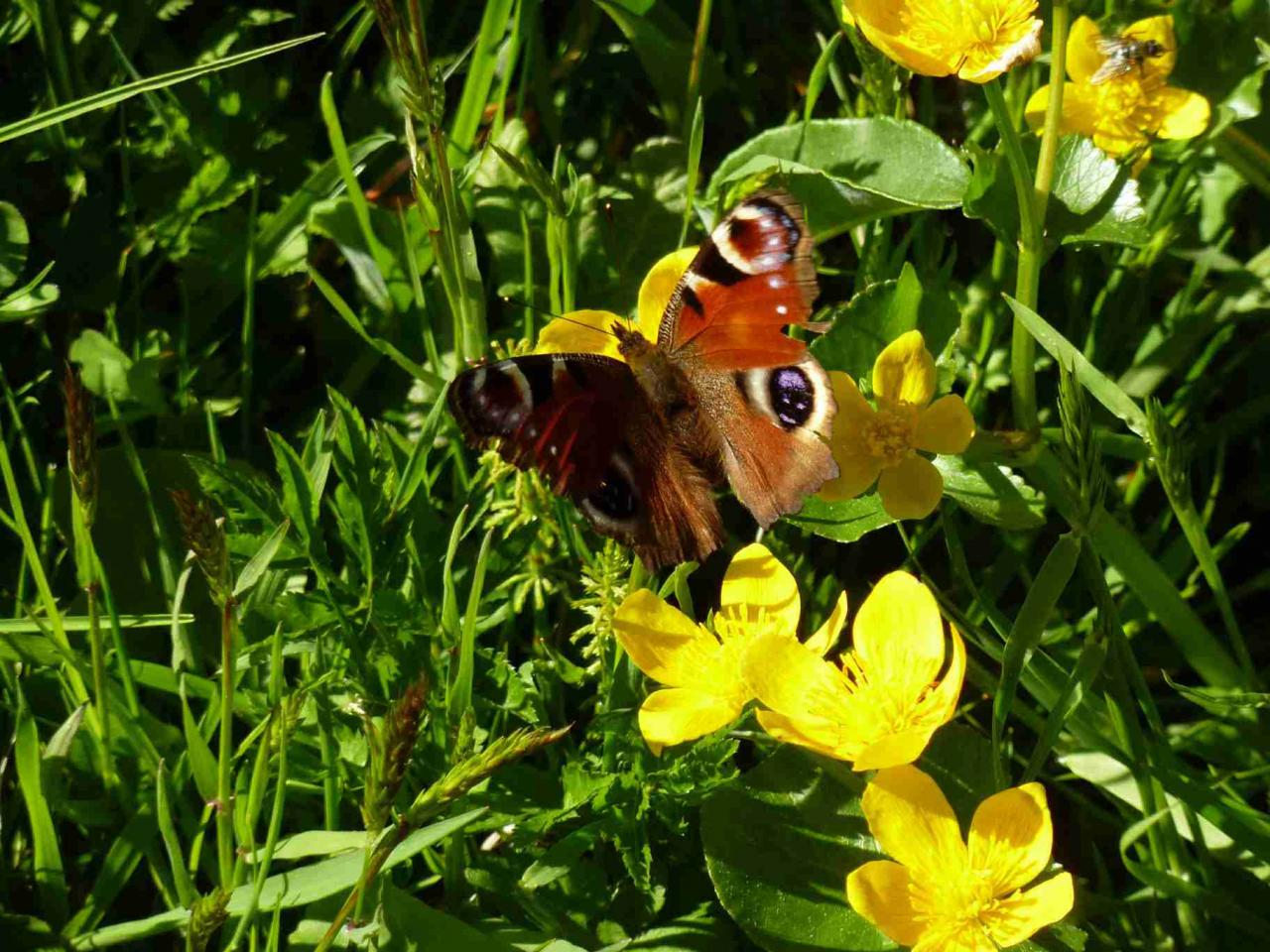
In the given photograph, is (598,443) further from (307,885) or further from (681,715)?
(307,885)

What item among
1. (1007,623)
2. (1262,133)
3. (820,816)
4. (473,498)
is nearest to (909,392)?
(1007,623)

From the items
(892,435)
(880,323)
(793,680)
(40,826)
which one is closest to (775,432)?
(892,435)

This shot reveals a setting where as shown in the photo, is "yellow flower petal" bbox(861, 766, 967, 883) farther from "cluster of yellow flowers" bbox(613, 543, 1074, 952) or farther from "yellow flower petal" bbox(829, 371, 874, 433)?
"yellow flower petal" bbox(829, 371, 874, 433)

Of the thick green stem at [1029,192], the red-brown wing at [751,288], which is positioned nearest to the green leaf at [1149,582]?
the thick green stem at [1029,192]

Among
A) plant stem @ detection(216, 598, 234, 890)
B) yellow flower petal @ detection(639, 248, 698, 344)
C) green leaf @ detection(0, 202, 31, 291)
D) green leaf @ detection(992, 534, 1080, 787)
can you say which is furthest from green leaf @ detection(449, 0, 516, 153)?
green leaf @ detection(992, 534, 1080, 787)

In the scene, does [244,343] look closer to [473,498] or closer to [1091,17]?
[473,498]

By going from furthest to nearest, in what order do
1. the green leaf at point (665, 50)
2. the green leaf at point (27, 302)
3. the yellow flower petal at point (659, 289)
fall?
the green leaf at point (665, 50), the green leaf at point (27, 302), the yellow flower petal at point (659, 289)

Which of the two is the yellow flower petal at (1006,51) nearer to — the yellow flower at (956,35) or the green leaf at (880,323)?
the yellow flower at (956,35)
